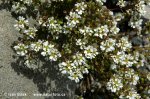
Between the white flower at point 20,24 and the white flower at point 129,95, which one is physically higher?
the white flower at point 20,24

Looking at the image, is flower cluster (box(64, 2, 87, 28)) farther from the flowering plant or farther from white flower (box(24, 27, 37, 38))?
white flower (box(24, 27, 37, 38))

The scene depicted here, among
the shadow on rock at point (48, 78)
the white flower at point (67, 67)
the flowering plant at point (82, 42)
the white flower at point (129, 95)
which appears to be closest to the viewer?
the white flower at point (67, 67)

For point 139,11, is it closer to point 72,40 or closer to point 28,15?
point 72,40

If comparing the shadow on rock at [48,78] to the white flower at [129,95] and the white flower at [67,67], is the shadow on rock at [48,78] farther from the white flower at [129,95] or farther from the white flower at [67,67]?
the white flower at [129,95]

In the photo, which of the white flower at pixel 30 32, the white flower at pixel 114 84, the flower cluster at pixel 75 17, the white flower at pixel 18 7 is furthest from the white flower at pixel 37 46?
the white flower at pixel 114 84

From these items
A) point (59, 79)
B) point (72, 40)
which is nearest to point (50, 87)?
point (59, 79)

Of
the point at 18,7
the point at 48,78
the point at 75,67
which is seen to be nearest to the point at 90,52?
the point at 75,67

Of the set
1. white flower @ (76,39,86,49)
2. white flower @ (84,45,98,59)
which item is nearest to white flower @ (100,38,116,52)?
white flower @ (84,45,98,59)

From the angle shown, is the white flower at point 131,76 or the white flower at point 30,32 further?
the white flower at point 131,76
